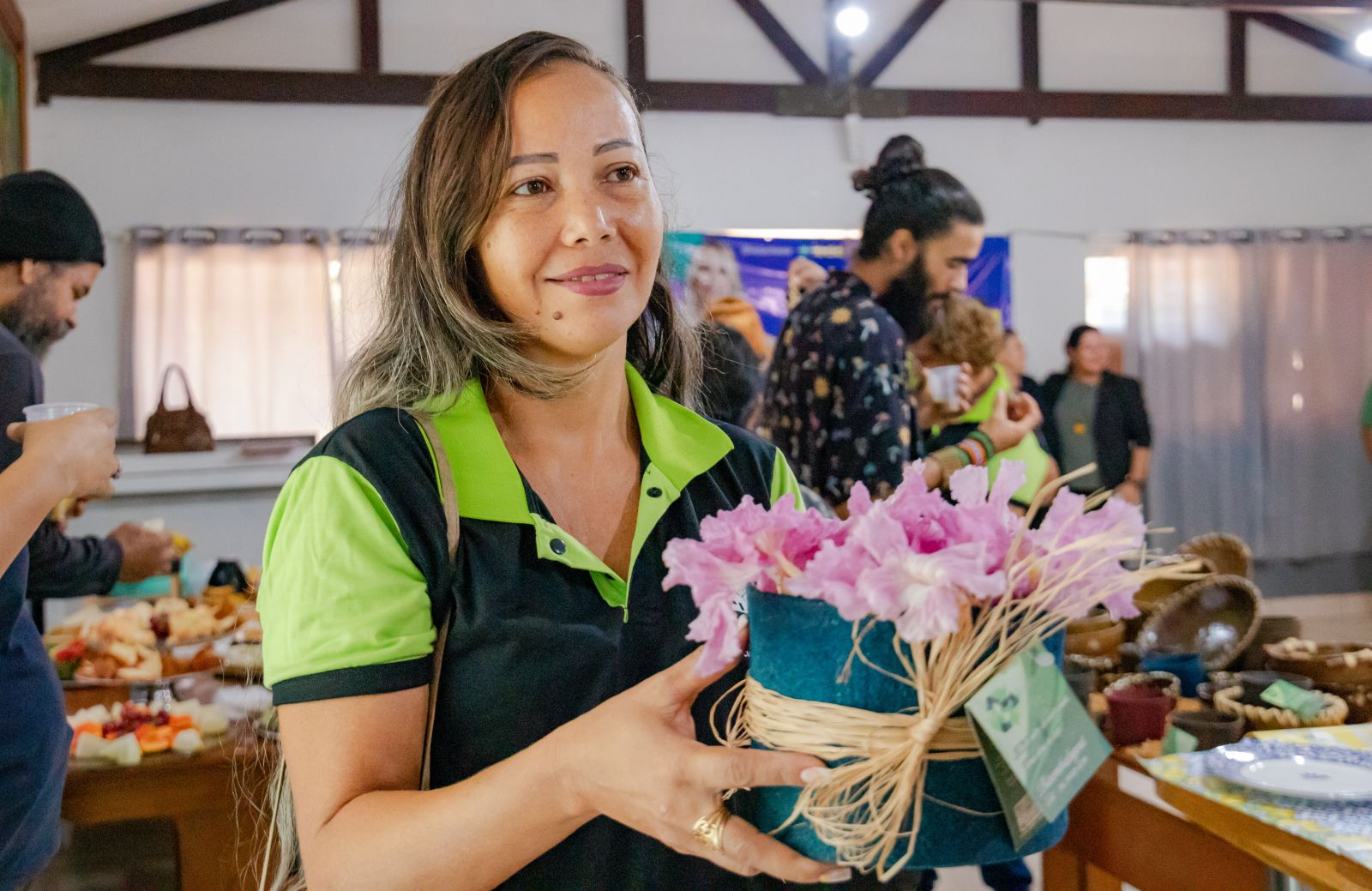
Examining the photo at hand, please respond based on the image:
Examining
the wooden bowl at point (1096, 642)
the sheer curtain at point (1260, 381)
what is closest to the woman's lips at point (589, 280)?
the wooden bowl at point (1096, 642)

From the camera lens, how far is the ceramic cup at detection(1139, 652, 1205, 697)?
2207 millimetres

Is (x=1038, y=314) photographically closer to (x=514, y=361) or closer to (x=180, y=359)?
(x=180, y=359)

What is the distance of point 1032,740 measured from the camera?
747 mm

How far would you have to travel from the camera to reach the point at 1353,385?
28.6ft

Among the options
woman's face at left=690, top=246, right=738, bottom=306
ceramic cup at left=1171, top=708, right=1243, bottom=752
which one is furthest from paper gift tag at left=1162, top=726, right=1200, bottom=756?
woman's face at left=690, top=246, right=738, bottom=306

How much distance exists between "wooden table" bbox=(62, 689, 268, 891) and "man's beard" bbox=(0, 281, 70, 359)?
2.96ft

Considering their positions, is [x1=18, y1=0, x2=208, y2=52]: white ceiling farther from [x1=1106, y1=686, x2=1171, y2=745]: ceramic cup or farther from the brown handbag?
[x1=1106, y1=686, x2=1171, y2=745]: ceramic cup

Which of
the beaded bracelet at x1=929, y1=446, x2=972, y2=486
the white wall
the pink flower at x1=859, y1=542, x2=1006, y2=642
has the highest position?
the white wall

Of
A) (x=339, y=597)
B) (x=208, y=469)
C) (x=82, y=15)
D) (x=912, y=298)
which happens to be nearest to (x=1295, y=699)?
(x=912, y=298)

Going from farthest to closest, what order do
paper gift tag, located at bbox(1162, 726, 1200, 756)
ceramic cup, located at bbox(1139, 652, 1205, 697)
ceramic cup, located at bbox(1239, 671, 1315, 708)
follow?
1. ceramic cup, located at bbox(1139, 652, 1205, 697)
2. ceramic cup, located at bbox(1239, 671, 1315, 708)
3. paper gift tag, located at bbox(1162, 726, 1200, 756)

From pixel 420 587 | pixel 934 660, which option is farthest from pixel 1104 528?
pixel 420 587

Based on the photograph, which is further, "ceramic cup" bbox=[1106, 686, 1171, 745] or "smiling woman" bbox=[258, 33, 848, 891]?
"ceramic cup" bbox=[1106, 686, 1171, 745]

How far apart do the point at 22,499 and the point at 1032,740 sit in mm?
1616

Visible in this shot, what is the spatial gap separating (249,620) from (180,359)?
4.47m
